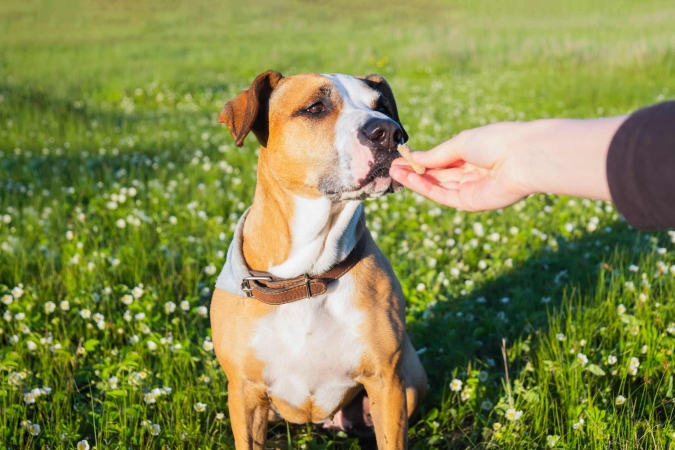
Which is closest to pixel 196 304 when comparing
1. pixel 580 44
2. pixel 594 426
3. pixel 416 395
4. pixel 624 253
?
pixel 416 395

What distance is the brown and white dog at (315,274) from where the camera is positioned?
10.4ft

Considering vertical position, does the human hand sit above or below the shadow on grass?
above

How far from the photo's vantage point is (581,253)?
18.2 feet

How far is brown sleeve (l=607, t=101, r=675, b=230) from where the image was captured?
1731mm

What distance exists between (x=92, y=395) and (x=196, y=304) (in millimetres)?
1217

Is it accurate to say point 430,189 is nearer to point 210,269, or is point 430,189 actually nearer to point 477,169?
point 477,169

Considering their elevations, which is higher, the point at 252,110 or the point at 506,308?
the point at 252,110

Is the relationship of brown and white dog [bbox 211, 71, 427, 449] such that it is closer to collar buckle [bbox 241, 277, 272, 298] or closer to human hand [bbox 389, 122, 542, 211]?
collar buckle [bbox 241, 277, 272, 298]

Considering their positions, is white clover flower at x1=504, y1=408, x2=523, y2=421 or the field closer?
white clover flower at x1=504, y1=408, x2=523, y2=421

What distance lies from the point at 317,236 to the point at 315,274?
0.19 metres

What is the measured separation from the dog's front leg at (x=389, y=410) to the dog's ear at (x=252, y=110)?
4.45ft

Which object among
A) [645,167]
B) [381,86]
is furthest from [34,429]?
[645,167]

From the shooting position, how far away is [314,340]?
125 inches

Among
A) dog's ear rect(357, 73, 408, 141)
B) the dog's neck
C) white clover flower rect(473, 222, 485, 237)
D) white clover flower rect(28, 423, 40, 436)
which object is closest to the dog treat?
the dog's neck
